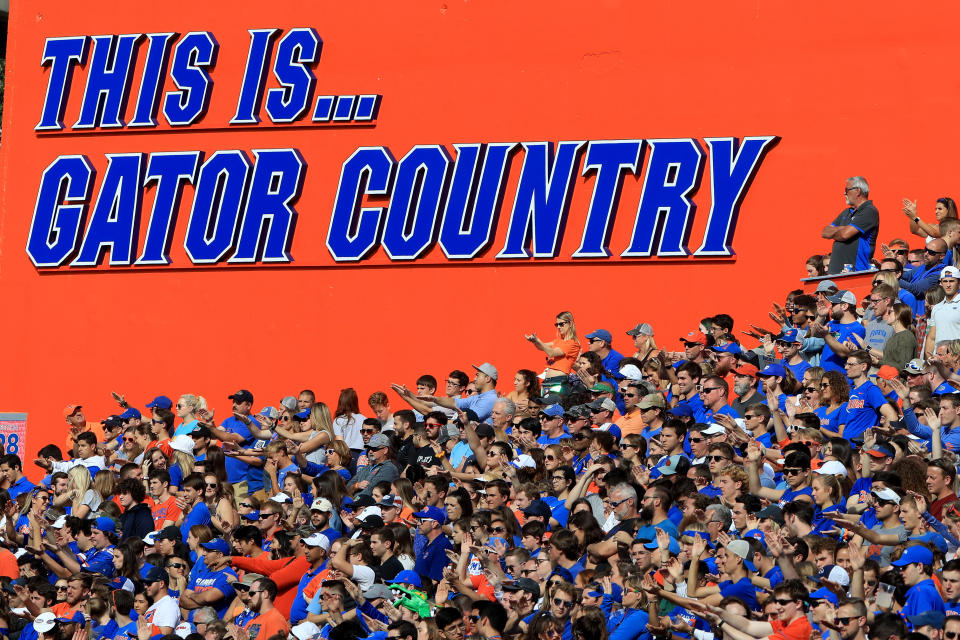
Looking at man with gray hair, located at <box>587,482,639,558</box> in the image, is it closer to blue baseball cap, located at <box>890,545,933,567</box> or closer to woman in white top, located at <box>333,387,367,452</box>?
blue baseball cap, located at <box>890,545,933,567</box>

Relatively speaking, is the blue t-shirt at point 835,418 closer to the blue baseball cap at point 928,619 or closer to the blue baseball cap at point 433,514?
the blue baseball cap at point 433,514

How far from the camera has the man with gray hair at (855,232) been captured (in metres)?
18.1

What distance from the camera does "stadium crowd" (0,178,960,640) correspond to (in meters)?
11.1

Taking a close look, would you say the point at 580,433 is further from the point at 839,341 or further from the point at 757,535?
the point at 757,535

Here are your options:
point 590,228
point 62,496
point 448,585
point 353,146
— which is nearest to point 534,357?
point 590,228

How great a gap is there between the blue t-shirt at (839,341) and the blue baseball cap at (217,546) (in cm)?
604

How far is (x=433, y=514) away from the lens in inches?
542

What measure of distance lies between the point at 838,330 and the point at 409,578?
5.79 meters

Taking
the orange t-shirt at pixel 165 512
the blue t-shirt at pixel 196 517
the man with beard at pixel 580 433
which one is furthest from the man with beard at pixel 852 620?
the orange t-shirt at pixel 165 512

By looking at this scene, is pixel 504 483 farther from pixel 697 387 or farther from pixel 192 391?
pixel 192 391

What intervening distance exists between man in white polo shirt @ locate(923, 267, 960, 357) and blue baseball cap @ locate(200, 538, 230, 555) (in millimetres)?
6865

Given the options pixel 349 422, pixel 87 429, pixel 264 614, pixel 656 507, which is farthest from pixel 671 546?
pixel 87 429

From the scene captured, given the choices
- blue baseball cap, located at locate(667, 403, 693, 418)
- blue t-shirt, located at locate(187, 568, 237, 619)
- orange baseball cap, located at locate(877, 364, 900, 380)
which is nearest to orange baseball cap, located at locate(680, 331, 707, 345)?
blue baseball cap, located at locate(667, 403, 693, 418)

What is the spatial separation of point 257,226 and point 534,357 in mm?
4296
